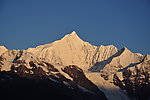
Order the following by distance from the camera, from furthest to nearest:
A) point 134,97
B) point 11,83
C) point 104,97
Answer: point 134,97, point 104,97, point 11,83

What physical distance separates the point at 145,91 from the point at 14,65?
40324 millimetres

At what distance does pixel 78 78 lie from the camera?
14988 centimetres

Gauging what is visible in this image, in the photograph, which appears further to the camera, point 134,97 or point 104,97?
point 134,97

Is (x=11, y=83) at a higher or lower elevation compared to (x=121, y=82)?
lower

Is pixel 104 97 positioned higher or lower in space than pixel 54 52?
lower

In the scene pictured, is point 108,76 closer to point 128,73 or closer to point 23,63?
point 128,73

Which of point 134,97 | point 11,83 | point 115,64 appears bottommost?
point 11,83

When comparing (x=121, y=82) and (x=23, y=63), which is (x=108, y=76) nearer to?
(x=121, y=82)

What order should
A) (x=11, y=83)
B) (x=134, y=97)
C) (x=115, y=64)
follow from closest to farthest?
(x=11, y=83) → (x=134, y=97) → (x=115, y=64)

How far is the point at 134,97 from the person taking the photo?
15625 centimetres

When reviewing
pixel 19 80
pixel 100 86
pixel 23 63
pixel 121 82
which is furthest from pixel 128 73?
pixel 19 80

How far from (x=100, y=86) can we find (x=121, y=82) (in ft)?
35.1

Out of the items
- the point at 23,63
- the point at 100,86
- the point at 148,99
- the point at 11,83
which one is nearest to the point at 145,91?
the point at 148,99

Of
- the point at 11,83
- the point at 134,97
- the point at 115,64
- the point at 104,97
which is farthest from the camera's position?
the point at 115,64
